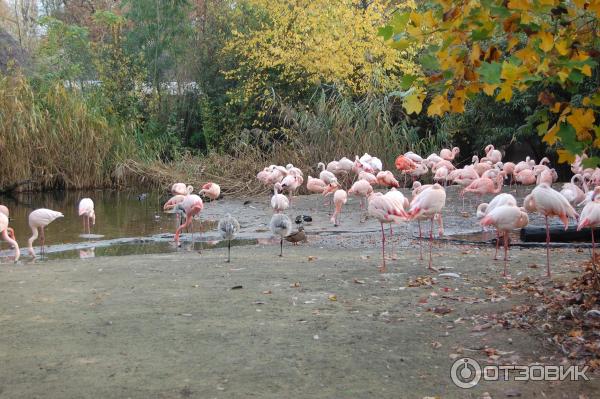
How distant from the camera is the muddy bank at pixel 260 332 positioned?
14.4 feet

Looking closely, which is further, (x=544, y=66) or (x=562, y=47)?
(x=562, y=47)

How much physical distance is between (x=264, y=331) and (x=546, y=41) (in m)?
2.90

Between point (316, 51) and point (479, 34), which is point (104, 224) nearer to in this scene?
point (316, 51)

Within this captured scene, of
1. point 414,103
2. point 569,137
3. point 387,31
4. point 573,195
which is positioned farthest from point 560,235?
→ point 387,31

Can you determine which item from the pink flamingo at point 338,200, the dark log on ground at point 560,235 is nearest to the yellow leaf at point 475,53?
the dark log on ground at point 560,235

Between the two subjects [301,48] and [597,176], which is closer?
[597,176]

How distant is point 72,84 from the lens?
23828mm

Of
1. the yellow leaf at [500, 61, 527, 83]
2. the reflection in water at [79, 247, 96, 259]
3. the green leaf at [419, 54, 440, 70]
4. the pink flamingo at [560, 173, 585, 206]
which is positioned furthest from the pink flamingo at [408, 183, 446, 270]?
the yellow leaf at [500, 61, 527, 83]

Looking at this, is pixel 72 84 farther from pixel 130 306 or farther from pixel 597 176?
pixel 130 306

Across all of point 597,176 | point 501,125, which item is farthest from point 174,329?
point 501,125

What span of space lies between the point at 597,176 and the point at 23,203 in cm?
1255

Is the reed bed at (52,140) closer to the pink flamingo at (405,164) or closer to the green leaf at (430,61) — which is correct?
the pink flamingo at (405,164)

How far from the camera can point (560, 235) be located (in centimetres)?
977

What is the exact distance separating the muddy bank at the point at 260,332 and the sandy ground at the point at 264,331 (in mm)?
12
